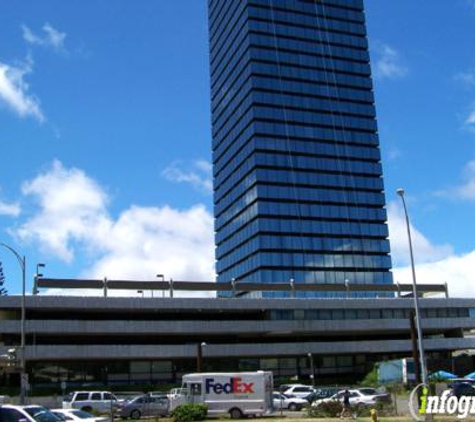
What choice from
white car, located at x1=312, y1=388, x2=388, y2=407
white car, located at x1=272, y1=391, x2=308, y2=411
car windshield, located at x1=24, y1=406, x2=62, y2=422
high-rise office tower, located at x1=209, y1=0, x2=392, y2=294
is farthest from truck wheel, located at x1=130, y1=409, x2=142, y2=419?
high-rise office tower, located at x1=209, y1=0, x2=392, y2=294

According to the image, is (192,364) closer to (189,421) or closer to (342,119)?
(189,421)

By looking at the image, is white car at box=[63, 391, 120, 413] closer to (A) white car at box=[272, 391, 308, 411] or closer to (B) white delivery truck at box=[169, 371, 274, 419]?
(B) white delivery truck at box=[169, 371, 274, 419]

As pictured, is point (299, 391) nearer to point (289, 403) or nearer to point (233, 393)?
point (289, 403)

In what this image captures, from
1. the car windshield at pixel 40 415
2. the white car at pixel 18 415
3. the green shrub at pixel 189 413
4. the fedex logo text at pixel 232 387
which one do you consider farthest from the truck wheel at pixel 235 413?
the white car at pixel 18 415

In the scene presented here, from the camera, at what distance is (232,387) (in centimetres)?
4256

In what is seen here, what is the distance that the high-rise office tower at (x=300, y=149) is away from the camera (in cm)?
13838

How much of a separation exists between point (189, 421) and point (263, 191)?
102891 millimetres

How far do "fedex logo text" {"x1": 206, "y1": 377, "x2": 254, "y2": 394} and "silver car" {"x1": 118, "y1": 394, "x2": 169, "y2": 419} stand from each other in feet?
13.1

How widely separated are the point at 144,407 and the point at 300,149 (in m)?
104

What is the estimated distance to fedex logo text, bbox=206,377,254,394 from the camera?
4238 centimetres

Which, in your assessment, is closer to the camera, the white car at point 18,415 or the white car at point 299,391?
the white car at point 18,415

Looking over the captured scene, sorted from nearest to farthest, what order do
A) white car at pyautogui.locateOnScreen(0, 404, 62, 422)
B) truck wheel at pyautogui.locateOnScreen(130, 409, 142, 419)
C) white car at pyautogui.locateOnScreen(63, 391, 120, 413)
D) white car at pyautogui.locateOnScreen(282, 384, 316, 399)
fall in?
1. white car at pyautogui.locateOnScreen(0, 404, 62, 422)
2. truck wheel at pyautogui.locateOnScreen(130, 409, 142, 419)
3. white car at pyautogui.locateOnScreen(63, 391, 120, 413)
4. white car at pyautogui.locateOnScreen(282, 384, 316, 399)

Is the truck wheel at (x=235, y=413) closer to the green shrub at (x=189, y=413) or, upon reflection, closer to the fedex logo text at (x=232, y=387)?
the fedex logo text at (x=232, y=387)

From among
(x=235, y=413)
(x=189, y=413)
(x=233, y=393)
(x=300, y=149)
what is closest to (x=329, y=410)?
(x=235, y=413)
